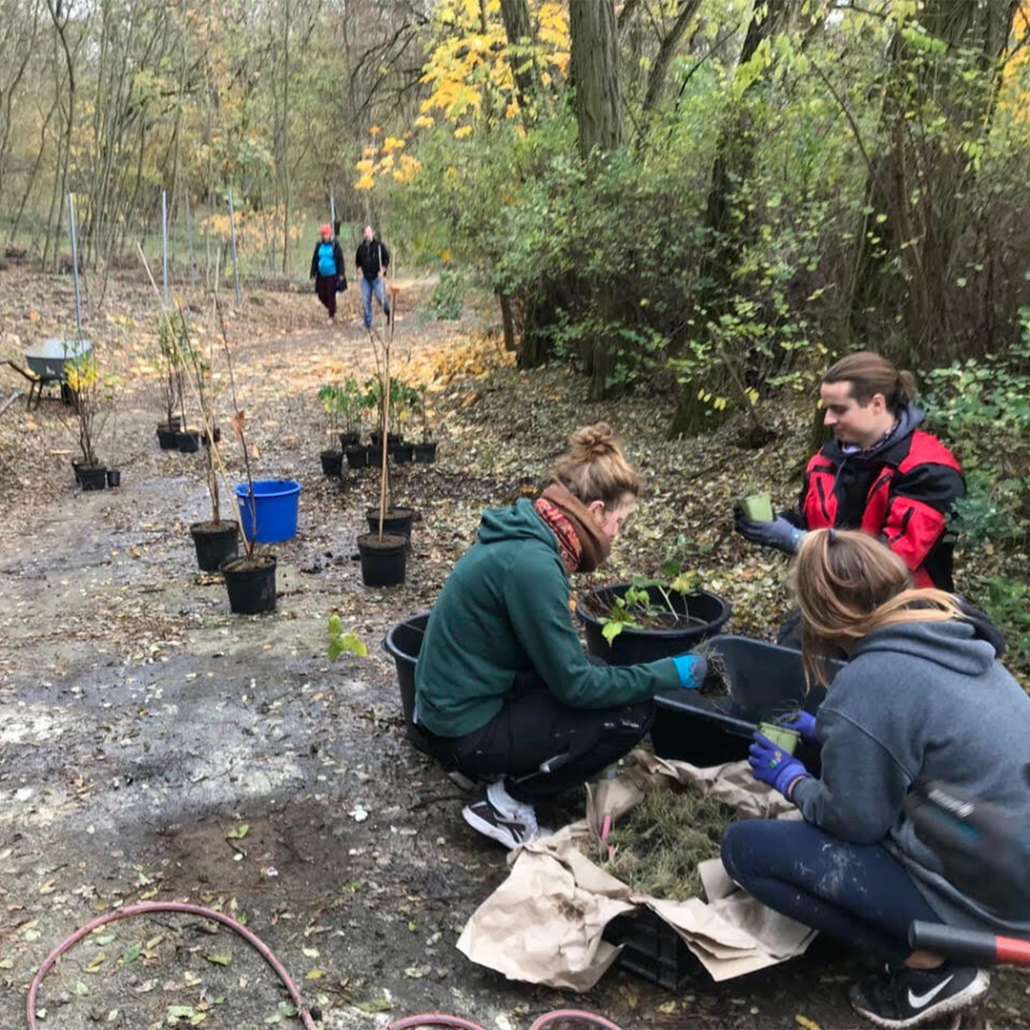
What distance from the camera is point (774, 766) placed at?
6.73 feet

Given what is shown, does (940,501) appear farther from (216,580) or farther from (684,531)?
(216,580)

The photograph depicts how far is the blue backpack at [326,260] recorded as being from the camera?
14.4m

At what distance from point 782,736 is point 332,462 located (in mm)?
5370

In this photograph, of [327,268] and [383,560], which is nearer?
[383,560]

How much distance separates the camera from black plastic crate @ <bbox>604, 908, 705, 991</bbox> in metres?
1.96

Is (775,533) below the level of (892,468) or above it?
below

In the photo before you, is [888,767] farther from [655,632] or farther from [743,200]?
[743,200]

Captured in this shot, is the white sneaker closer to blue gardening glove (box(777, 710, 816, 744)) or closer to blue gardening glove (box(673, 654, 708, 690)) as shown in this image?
blue gardening glove (box(673, 654, 708, 690))

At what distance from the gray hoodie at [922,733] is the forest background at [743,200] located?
1106 millimetres

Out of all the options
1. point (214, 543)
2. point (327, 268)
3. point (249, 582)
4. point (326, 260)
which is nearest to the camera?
point (249, 582)

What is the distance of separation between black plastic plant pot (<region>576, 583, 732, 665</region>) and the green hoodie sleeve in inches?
15.4

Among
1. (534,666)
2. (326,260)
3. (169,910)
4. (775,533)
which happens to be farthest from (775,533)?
(326,260)

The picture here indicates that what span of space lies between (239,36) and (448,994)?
1919cm

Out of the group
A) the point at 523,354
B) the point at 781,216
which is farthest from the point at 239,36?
the point at 781,216
